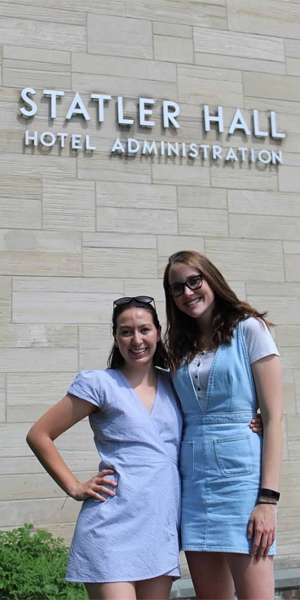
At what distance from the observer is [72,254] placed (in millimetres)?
5289

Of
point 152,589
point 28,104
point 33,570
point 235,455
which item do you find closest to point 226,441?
point 235,455

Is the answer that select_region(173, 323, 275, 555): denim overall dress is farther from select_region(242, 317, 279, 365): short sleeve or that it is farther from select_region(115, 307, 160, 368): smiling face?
select_region(115, 307, 160, 368): smiling face

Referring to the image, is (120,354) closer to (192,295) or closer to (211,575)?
(192,295)

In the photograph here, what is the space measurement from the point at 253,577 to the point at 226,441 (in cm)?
48

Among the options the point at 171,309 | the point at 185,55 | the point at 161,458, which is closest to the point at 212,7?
the point at 185,55

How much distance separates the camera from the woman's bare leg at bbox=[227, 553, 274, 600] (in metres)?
2.48

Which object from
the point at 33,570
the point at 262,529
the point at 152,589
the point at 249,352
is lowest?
the point at 33,570

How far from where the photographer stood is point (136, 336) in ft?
8.96

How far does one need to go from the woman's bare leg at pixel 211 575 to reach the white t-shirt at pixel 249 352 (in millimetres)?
564

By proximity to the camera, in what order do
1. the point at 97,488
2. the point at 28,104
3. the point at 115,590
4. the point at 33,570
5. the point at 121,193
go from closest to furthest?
the point at 115,590
the point at 97,488
the point at 33,570
the point at 28,104
the point at 121,193

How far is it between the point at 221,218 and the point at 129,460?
3.41m

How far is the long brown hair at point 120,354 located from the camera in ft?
9.18

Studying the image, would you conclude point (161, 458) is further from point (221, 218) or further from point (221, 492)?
point (221, 218)

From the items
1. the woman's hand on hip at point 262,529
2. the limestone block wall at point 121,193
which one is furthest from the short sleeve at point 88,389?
the limestone block wall at point 121,193
